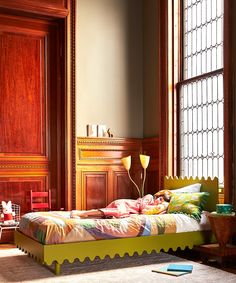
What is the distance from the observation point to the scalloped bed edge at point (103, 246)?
14.4ft

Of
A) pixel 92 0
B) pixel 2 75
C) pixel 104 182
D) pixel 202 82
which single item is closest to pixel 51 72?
pixel 2 75

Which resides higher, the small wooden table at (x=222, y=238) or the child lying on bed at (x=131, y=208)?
the child lying on bed at (x=131, y=208)

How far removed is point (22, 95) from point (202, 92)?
2.62m

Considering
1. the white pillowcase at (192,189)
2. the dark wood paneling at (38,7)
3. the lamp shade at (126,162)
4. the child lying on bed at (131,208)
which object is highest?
the dark wood paneling at (38,7)

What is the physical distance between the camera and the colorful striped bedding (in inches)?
175

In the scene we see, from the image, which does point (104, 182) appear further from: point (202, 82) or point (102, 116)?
point (202, 82)

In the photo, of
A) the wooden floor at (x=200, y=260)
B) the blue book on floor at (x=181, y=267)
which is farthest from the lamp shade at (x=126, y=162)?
the blue book on floor at (x=181, y=267)

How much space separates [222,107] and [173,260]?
2.04 metres

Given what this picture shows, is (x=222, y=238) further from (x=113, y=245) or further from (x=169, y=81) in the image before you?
(x=169, y=81)

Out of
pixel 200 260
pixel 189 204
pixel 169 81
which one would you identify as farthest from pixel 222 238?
pixel 169 81

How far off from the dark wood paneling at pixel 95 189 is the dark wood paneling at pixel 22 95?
2.68 ft

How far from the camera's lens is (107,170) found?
7008 millimetres

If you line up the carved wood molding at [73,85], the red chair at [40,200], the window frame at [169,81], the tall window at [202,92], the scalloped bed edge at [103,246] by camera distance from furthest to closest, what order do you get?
the carved wood molding at [73,85] < the window frame at [169,81] < the red chair at [40,200] < the tall window at [202,92] < the scalloped bed edge at [103,246]

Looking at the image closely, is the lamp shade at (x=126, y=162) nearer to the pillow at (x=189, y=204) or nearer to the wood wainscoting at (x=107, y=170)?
the wood wainscoting at (x=107, y=170)
